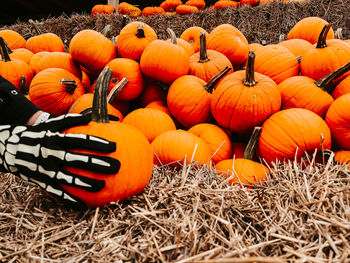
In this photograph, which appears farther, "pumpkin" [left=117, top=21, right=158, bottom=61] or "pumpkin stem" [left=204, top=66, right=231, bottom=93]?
"pumpkin" [left=117, top=21, right=158, bottom=61]

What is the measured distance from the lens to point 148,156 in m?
1.28

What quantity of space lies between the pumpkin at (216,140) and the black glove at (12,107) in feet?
3.55

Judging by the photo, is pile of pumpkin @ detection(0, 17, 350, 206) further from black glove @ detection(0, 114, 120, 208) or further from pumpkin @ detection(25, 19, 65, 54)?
pumpkin @ detection(25, 19, 65, 54)

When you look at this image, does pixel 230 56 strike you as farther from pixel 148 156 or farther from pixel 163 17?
pixel 163 17

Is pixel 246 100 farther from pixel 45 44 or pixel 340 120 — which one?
pixel 45 44

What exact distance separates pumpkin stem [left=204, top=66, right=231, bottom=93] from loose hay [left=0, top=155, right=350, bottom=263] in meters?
0.94

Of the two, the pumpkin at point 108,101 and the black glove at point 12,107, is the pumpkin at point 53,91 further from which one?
the black glove at point 12,107

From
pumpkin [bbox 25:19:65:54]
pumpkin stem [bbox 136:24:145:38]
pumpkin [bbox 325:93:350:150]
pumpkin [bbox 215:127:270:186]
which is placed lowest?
pumpkin [bbox 215:127:270:186]

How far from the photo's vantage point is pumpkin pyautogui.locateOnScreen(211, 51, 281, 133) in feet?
5.91

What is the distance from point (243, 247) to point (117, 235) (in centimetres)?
47

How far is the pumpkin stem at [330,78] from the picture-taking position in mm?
1868

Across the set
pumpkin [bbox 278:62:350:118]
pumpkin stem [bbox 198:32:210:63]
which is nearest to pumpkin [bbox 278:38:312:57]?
pumpkin [bbox 278:62:350:118]

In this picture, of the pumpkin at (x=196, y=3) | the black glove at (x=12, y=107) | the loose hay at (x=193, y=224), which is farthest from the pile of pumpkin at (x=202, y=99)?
the pumpkin at (x=196, y=3)

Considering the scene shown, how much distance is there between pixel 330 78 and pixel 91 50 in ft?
6.16
